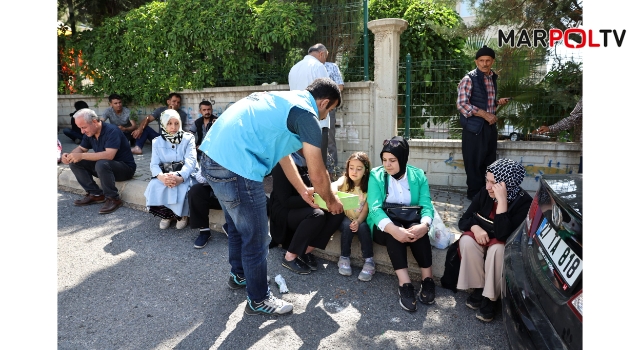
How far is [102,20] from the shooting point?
1084 cm

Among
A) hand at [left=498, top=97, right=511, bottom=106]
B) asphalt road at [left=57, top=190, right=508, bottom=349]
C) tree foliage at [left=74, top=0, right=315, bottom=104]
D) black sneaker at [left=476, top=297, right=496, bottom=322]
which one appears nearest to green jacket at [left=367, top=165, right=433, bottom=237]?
asphalt road at [left=57, top=190, right=508, bottom=349]

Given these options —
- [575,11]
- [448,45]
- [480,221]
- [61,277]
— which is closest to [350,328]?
[480,221]

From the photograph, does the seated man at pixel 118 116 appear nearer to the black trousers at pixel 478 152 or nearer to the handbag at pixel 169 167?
the handbag at pixel 169 167

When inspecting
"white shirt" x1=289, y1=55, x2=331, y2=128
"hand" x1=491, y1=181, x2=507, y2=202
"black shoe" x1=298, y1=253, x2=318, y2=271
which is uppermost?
"white shirt" x1=289, y1=55, x2=331, y2=128

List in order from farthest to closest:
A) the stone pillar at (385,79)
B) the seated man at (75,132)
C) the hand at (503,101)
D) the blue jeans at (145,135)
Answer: the seated man at (75,132) → the blue jeans at (145,135) → the stone pillar at (385,79) → the hand at (503,101)

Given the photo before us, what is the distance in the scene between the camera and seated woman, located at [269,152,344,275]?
418 cm

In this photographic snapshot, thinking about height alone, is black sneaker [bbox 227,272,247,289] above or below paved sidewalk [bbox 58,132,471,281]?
below

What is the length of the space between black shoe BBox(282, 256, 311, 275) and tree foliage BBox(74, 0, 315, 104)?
4605 millimetres

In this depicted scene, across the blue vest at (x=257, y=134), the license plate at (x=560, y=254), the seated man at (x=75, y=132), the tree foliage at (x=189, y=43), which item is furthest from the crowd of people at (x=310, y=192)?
the seated man at (x=75, y=132)

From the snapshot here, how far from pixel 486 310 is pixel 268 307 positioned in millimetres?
1617

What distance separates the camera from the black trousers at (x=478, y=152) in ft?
19.6

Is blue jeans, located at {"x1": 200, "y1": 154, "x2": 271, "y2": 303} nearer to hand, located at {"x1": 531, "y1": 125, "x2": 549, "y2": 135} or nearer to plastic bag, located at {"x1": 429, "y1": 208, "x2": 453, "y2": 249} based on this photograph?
plastic bag, located at {"x1": 429, "y1": 208, "x2": 453, "y2": 249}

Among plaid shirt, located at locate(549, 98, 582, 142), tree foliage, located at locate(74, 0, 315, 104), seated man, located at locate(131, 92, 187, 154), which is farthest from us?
seated man, located at locate(131, 92, 187, 154)

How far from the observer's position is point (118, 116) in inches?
377
